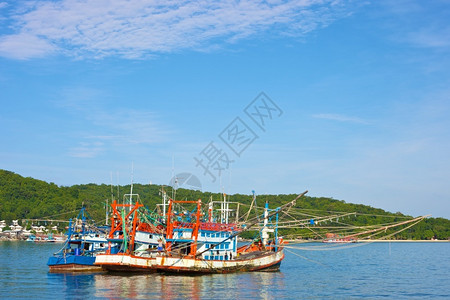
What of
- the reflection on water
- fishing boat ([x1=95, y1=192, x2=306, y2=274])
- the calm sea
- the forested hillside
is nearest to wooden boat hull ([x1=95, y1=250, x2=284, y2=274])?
fishing boat ([x1=95, y1=192, x2=306, y2=274])

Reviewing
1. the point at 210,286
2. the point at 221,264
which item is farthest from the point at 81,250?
the point at 210,286

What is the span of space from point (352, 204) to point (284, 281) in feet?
377

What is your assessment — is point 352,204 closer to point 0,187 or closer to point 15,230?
point 15,230

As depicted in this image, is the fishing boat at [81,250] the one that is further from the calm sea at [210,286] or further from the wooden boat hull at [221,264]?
the wooden boat hull at [221,264]

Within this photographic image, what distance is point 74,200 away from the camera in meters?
168

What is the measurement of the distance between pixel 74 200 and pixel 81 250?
11454 cm

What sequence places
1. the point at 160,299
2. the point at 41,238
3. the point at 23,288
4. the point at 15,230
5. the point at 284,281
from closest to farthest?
the point at 160,299
the point at 23,288
the point at 284,281
the point at 41,238
the point at 15,230

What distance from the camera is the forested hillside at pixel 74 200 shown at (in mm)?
157000

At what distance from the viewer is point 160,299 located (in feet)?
125

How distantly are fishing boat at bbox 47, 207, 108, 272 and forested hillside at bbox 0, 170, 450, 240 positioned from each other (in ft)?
280

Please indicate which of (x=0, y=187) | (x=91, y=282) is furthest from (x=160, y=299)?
(x=0, y=187)

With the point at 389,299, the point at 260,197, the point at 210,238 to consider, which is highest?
the point at 260,197

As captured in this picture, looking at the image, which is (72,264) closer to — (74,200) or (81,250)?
(81,250)

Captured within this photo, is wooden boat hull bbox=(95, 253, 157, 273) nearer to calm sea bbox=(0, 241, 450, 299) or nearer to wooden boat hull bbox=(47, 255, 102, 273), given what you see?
calm sea bbox=(0, 241, 450, 299)
